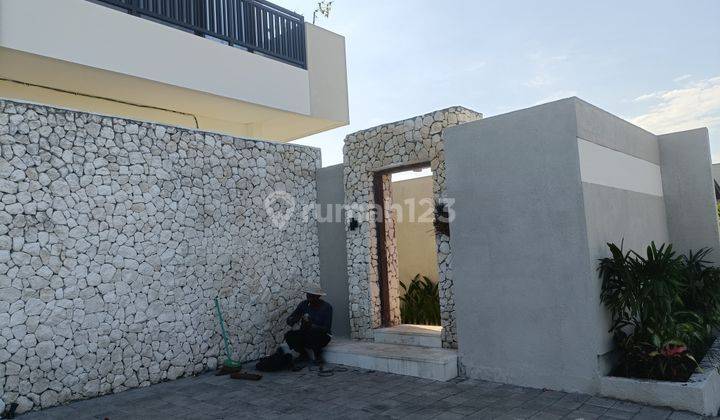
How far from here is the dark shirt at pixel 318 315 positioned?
786 cm

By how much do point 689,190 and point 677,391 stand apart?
14.6 ft

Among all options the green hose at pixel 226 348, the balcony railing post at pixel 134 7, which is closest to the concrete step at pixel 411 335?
the green hose at pixel 226 348

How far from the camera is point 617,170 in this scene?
6.71 meters

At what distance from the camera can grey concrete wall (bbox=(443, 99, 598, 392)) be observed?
5766 mm

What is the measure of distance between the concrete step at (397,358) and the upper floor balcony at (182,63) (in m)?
5.21

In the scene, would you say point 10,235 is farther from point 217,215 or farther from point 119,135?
point 217,215

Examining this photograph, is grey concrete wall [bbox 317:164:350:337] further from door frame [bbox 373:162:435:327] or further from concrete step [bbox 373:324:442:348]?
concrete step [bbox 373:324:442:348]

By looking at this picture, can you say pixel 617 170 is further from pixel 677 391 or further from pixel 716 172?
pixel 716 172

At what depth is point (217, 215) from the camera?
26.2 feet

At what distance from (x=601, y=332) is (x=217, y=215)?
576 cm

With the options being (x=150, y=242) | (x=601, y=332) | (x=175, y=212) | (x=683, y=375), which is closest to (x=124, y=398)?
(x=150, y=242)

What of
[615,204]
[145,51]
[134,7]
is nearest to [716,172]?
[615,204]

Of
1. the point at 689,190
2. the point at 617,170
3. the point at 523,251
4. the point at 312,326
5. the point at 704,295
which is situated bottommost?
the point at 312,326

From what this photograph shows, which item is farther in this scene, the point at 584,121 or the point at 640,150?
the point at 640,150
